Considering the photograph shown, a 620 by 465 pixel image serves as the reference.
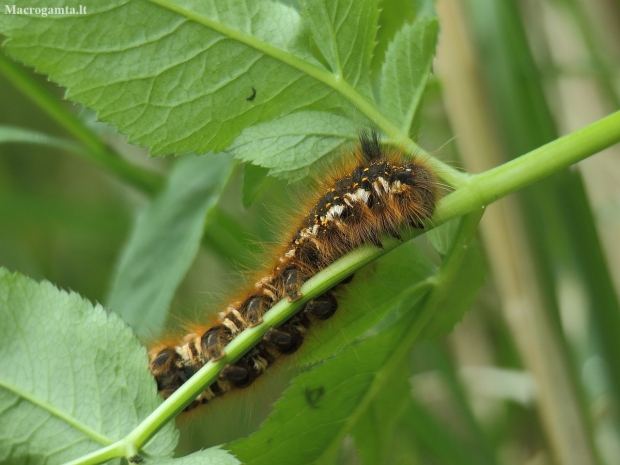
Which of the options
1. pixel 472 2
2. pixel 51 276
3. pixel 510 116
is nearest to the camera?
pixel 510 116

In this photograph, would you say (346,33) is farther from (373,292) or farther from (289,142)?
(373,292)

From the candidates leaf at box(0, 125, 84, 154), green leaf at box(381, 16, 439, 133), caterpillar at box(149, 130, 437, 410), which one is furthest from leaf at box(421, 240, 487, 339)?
leaf at box(0, 125, 84, 154)

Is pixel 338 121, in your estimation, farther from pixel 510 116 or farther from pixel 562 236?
pixel 562 236

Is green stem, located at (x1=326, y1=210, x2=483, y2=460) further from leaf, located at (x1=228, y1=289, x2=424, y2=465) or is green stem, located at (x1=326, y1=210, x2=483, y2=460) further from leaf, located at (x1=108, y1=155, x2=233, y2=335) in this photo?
leaf, located at (x1=108, y1=155, x2=233, y2=335)

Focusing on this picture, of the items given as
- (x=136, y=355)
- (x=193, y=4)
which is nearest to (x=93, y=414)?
(x=136, y=355)

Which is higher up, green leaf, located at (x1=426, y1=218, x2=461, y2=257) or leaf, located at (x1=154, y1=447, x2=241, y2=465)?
green leaf, located at (x1=426, y1=218, x2=461, y2=257)

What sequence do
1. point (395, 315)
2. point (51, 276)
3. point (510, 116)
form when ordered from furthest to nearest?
point (51, 276)
point (510, 116)
point (395, 315)
